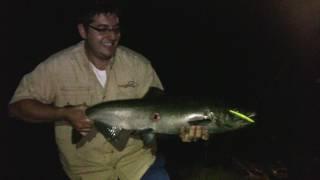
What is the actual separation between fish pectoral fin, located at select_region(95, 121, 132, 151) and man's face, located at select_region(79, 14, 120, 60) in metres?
0.73

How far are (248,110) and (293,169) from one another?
2.76m

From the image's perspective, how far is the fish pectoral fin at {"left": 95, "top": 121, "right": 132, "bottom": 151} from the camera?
4671 mm

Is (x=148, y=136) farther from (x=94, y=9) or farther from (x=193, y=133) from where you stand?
(x=94, y=9)

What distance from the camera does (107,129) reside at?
469cm

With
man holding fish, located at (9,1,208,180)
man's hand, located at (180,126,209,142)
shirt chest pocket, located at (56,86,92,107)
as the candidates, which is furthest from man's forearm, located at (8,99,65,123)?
man's hand, located at (180,126,209,142)

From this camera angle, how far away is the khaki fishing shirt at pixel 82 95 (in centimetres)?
491

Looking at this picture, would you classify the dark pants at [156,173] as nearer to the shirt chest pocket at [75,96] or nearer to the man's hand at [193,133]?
the man's hand at [193,133]

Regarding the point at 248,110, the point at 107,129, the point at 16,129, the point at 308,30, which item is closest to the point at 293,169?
the point at 248,110

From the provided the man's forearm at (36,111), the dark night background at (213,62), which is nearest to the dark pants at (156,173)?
the man's forearm at (36,111)

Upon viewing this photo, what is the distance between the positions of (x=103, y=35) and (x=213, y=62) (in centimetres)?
765

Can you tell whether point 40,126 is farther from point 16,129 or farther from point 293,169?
point 293,169

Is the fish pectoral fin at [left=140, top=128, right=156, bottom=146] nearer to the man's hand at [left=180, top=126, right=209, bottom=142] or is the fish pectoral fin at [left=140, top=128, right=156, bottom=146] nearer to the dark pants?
the man's hand at [left=180, top=126, right=209, bottom=142]

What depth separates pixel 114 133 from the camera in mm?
4750

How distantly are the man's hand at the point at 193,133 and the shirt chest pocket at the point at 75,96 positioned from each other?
3.25ft
